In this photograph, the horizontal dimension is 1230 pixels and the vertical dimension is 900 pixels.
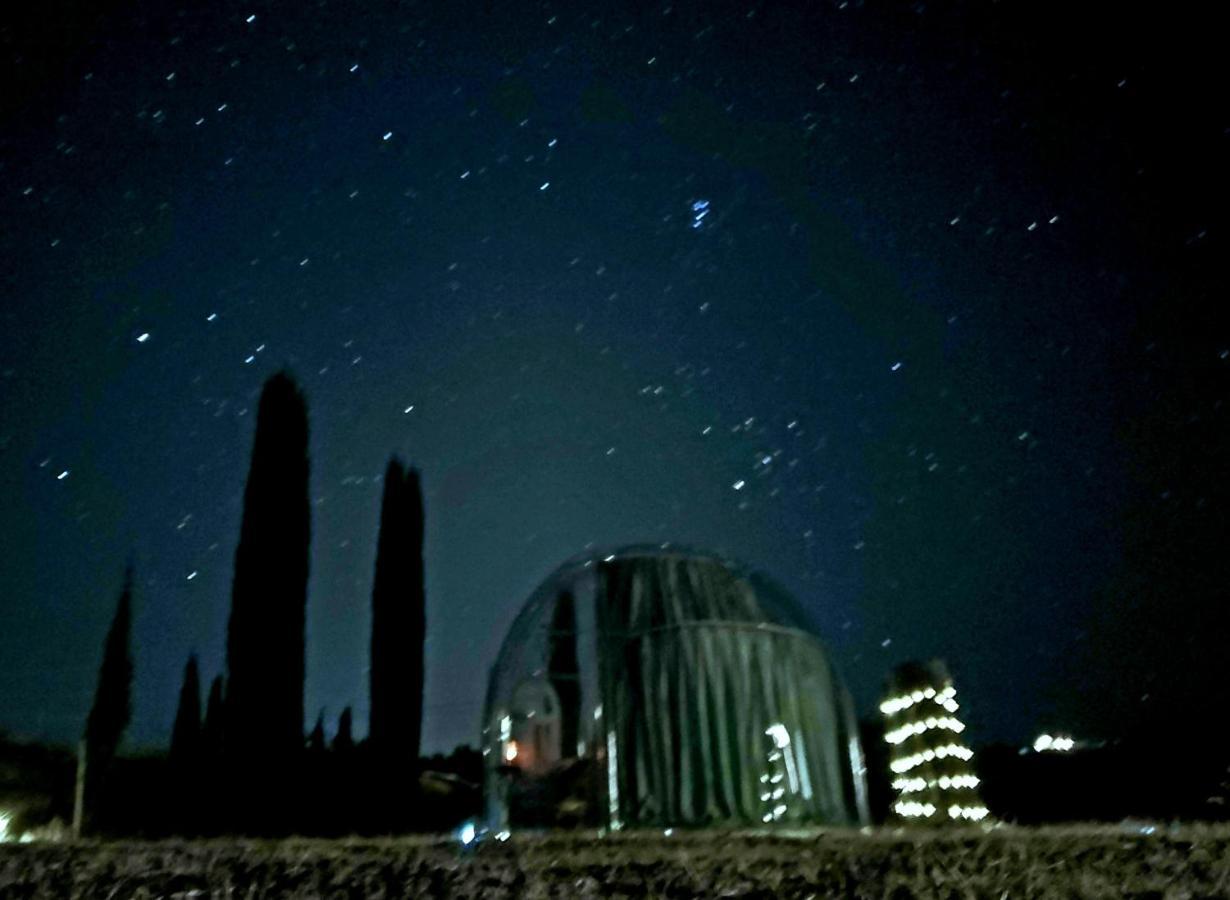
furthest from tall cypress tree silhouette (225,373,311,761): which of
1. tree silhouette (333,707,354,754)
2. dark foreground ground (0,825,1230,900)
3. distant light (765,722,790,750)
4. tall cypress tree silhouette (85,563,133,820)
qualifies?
dark foreground ground (0,825,1230,900)

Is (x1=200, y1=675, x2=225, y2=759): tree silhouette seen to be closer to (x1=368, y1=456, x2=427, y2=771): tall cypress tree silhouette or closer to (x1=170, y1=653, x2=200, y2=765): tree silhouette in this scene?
(x1=170, y1=653, x2=200, y2=765): tree silhouette

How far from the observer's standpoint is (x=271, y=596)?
17.8 m

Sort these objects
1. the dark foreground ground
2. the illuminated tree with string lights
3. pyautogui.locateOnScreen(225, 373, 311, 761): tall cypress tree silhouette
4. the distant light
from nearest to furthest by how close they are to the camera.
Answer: the dark foreground ground
the distant light
the illuminated tree with string lights
pyautogui.locateOnScreen(225, 373, 311, 761): tall cypress tree silhouette

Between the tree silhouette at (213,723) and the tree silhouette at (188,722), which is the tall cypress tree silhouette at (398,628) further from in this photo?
the tree silhouette at (188,722)

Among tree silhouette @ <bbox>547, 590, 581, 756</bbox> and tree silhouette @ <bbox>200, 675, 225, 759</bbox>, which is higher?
tree silhouette @ <bbox>200, 675, 225, 759</bbox>

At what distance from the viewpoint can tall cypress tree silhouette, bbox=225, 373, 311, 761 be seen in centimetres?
1700

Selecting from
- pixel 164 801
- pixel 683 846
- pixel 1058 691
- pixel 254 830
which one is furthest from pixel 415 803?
pixel 683 846

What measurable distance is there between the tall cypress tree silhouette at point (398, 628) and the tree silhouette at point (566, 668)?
10.2 m

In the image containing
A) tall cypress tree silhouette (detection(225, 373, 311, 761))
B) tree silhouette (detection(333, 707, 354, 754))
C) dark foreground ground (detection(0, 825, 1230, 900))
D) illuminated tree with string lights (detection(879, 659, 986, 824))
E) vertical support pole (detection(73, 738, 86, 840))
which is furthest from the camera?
tree silhouette (detection(333, 707, 354, 754))

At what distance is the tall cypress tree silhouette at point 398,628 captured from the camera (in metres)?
18.8

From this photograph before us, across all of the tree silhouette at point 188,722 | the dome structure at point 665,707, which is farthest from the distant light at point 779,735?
A: the tree silhouette at point 188,722

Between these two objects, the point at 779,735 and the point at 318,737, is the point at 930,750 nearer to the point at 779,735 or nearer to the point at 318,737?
the point at 779,735

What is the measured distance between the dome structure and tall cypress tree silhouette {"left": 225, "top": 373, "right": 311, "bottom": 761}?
852 cm

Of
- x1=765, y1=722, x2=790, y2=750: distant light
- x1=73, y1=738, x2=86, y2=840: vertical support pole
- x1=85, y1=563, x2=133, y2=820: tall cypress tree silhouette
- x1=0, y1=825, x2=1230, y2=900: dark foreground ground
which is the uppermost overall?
x1=85, y1=563, x2=133, y2=820: tall cypress tree silhouette
